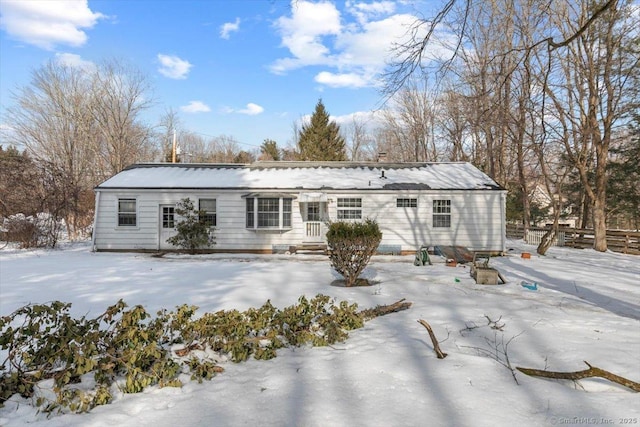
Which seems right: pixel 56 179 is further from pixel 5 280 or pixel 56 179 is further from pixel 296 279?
pixel 296 279

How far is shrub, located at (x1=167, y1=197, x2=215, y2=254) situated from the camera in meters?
14.2

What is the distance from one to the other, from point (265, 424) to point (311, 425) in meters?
0.34

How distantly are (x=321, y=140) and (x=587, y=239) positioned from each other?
26.4 meters

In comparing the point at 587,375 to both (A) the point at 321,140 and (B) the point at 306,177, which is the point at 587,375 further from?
(A) the point at 321,140

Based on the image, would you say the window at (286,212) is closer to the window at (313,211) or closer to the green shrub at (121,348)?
the window at (313,211)

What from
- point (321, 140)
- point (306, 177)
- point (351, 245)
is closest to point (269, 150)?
point (321, 140)

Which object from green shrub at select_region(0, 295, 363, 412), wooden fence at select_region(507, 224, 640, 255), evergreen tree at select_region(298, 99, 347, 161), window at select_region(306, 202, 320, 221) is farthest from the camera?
evergreen tree at select_region(298, 99, 347, 161)

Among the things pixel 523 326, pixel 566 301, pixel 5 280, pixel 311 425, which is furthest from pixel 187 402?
pixel 5 280

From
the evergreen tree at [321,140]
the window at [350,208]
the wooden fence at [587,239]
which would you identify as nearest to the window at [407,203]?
the window at [350,208]

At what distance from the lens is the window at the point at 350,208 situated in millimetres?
14750

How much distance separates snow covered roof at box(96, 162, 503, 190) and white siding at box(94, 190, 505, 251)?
0.33 meters

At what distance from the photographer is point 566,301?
6.54 metres

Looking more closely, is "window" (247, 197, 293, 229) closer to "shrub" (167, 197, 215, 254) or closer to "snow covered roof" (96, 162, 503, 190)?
"snow covered roof" (96, 162, 503, 190)

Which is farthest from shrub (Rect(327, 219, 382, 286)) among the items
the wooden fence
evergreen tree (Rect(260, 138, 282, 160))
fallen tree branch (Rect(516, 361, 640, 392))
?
evergreen tree (Rect(260, 138, 282, 160))
